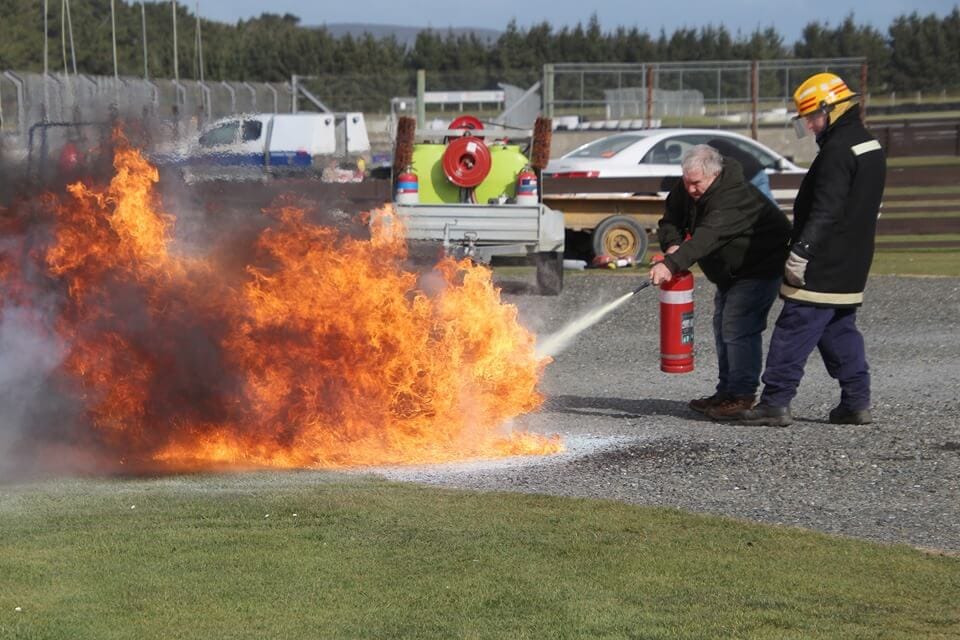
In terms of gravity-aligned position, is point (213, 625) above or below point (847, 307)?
below

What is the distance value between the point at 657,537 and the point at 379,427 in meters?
2.48

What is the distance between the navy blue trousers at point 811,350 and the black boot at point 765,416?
0.04m

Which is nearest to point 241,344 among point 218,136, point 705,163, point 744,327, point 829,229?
point 218,136

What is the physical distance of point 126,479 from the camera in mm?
7504

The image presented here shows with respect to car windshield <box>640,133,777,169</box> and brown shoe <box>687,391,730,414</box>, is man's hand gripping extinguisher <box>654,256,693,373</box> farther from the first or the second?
car windshield <box>640,133,777,169</box>

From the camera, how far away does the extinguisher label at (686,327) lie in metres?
9.16

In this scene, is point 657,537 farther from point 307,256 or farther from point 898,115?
point 898,115

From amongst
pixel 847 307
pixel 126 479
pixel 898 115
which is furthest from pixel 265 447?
pixel 898 115

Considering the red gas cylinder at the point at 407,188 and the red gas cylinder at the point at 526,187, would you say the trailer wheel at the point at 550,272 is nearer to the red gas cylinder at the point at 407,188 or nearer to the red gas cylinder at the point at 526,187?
the red gas cylinder at the point at 526,187

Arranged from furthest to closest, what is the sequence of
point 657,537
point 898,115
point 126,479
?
point 898,115, point 126,479, point 657,537

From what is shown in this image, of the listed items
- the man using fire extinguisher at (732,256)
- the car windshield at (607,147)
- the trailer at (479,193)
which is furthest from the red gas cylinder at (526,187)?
the man using fire extinguisher at (732,256)

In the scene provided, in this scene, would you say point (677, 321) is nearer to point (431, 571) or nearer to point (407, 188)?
point (431, 571)

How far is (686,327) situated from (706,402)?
0.60 meters

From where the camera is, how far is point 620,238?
18.4m
